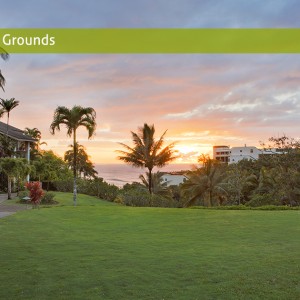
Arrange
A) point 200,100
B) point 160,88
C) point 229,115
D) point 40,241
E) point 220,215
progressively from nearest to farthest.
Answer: point 40,241, point 220,215, point 160,88, point 200,100, point 229,115

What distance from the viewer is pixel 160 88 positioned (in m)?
21.9

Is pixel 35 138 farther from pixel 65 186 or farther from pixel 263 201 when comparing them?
pixel 263 201

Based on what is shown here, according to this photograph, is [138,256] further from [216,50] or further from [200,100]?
[200,100]

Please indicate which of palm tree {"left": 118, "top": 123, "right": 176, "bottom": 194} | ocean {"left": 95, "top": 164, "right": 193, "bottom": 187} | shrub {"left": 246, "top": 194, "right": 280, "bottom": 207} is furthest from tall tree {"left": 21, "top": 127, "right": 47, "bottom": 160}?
shrub {"left": 246, "top": 194, "right": 280, "bottom": 207}

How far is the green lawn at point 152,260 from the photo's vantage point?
7078 mm

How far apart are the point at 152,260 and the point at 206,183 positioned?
27.7 meters

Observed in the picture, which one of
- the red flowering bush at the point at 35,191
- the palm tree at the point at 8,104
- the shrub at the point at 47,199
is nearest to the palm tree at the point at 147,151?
the palm tree at the point at 8,104

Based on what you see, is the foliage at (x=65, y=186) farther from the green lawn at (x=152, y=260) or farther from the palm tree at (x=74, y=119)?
the green lawn at (x=152, y=260)

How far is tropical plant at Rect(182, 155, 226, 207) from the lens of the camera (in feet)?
119

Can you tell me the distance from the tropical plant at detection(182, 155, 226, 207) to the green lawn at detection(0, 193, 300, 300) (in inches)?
800

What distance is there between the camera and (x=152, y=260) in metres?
9.11

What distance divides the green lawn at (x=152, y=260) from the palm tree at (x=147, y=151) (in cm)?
1920

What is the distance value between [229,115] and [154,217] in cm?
1589

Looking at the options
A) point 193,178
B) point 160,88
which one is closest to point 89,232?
point 160,88
